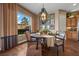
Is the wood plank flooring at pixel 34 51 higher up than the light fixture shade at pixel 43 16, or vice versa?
the light fixture shade at pixel 43 16

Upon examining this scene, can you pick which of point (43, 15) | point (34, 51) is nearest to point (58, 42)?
point (34, 51)

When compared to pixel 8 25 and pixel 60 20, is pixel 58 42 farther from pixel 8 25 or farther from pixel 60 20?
pixel 8 25

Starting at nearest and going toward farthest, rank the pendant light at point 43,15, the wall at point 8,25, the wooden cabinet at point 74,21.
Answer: the wall at point 8,25 → the pendant light at point 43,15 → the wooden cabinet at point 74,21

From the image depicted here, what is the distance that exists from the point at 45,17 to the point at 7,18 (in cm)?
79

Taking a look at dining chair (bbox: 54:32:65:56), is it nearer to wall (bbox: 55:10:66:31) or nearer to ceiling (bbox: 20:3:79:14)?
wall (bbox: 55:10:66:31)

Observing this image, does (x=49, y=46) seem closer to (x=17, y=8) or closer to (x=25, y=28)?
(x=25, y=28)

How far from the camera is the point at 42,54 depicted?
7.62 feet

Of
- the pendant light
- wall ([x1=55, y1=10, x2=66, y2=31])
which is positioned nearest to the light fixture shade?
the pendant light

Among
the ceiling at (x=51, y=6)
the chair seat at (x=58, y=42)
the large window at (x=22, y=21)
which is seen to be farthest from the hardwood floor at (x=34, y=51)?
the ceiling at (x=51, y=6)

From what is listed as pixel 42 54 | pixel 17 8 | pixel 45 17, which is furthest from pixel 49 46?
pixel 17 8

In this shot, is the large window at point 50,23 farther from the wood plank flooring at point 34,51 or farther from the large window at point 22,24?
the wood plank flooring at point 34,51

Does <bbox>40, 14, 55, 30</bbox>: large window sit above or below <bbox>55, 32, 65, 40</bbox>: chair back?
above

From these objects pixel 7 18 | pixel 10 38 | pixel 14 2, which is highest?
pixel 14 2

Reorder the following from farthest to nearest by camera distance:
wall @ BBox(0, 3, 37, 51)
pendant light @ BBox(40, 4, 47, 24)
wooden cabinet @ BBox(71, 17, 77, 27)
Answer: wooden cabinet @ BBox(71, 17, 77, 27) < pendant light @ BBox(40, 4, 47, 24) < wall @ BBox(0, 3, 37, 51)
